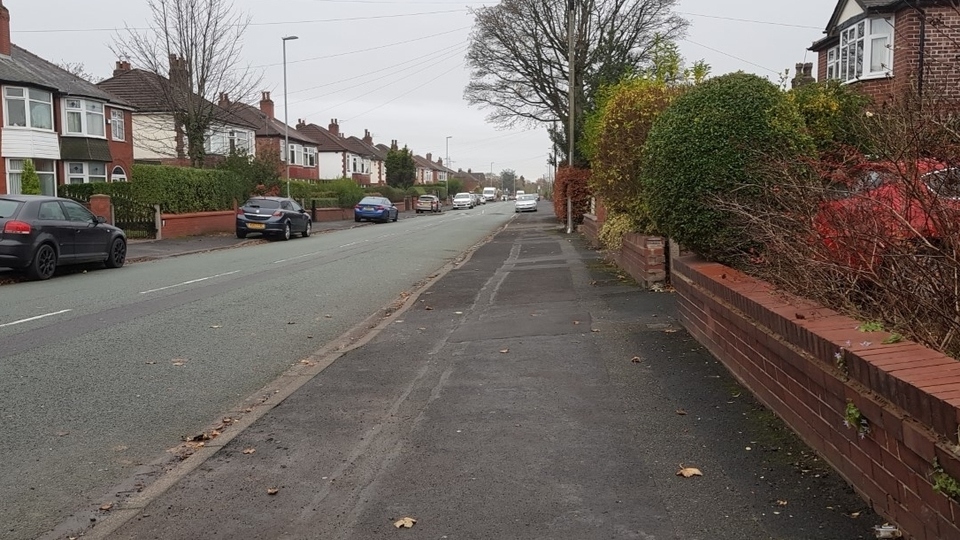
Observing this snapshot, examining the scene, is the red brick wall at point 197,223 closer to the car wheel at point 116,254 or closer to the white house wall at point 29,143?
the white house wall at point 29,143

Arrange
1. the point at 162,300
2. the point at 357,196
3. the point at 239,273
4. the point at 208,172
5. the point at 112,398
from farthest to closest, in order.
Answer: the point at 357,196
the point at 208,172
the point at 239,273
the point at 162,300
the point at 112,398

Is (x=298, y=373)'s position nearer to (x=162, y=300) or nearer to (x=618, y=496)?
(x=618, y=496)

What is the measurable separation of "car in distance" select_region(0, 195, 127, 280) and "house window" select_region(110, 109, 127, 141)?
2360 centimetres

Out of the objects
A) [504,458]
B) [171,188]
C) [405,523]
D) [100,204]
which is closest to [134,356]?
[504,458]

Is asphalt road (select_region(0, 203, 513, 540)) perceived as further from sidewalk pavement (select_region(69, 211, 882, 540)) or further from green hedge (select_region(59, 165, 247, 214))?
green hedge (select_region(59, 165, 247, 214))

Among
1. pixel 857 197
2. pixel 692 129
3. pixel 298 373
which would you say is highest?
pixel 692 129

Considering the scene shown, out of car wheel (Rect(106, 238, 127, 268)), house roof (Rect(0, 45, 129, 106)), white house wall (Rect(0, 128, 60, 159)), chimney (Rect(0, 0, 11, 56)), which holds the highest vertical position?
chimney (Rect(0, 0, 11, 56))

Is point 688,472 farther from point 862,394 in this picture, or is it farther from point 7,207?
point 7,207

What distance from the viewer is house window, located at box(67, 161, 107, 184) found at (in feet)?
118

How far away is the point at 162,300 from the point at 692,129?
7900mm

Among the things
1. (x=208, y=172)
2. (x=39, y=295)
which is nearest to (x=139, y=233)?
(x=208, y=172)

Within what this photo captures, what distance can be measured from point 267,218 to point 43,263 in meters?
13.1

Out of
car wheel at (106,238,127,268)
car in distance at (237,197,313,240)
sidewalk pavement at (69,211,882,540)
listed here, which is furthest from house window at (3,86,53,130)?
sidewalk pavement at (69,211,882,540)

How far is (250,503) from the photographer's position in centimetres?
402
